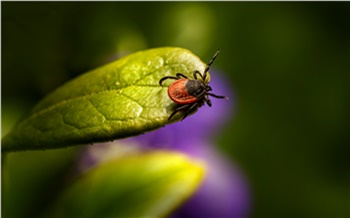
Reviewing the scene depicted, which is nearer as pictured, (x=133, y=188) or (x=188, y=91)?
(x=188, y=91)

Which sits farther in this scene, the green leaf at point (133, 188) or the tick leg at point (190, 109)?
the green leaf at point (133, 188)

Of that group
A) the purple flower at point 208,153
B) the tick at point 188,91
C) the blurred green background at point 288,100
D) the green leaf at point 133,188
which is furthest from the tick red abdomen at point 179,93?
the blurred green background at point 288,100

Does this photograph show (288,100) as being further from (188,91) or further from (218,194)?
(188,91)

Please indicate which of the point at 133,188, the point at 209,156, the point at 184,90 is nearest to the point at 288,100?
the point at 209,156

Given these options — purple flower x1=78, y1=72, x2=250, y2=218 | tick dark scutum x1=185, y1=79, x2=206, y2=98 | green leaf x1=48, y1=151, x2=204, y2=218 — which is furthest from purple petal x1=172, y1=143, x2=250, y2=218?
tick dark scutum x1=185, y1=79, x2=206, y2=98

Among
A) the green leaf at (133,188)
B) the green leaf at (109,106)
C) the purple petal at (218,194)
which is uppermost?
the green leaf at (109,106)

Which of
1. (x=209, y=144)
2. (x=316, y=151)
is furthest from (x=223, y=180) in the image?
(x=316, y=151)

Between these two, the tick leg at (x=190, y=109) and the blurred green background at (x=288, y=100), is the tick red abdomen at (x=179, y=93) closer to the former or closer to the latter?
the tick leg at (x=190, y=109)
